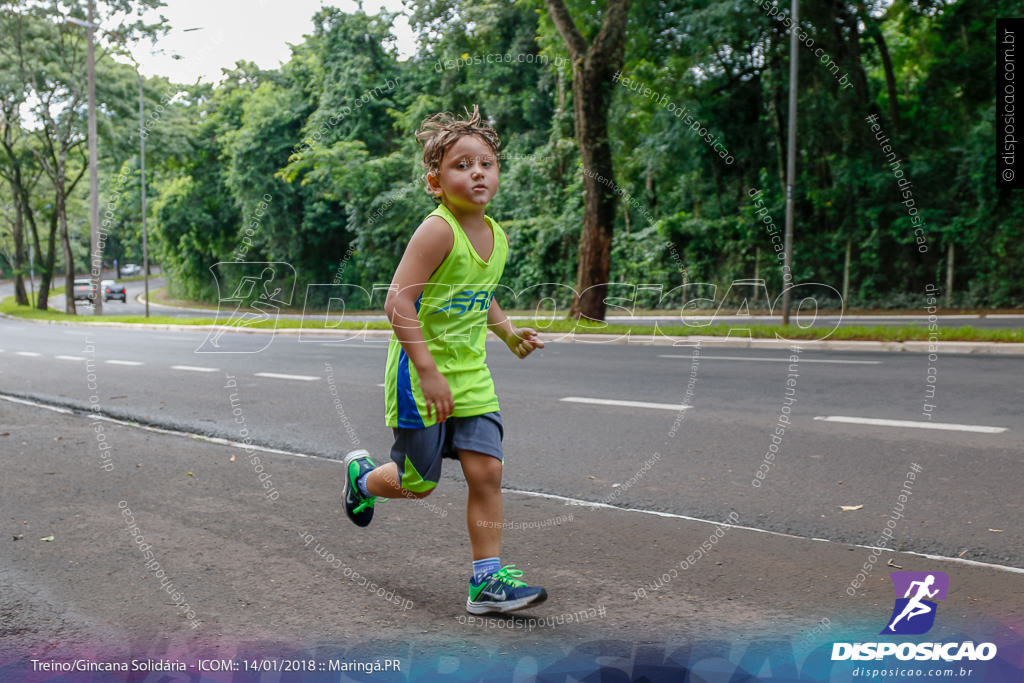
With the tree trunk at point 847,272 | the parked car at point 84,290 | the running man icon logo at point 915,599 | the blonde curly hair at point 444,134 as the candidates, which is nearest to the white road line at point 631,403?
the running man icon logo at point 915,599

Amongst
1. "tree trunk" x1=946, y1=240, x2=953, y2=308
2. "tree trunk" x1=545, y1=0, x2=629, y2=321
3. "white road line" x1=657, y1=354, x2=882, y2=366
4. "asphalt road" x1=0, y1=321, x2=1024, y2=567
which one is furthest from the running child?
"tree trunk" x1=946, y1=240, x2=953, y2=308

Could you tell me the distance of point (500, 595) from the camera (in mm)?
2967

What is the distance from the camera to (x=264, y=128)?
23188 mm

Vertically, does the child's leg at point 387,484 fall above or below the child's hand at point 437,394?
below

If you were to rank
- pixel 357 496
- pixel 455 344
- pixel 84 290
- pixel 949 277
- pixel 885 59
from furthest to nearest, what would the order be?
pixel 84 290 → pixel 885 59 → pixel 949 277 → pixel 357 496 → pixel 455 344

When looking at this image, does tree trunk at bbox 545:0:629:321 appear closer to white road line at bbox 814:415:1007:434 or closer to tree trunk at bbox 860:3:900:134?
tree trunk at bbox 860:3:900:134

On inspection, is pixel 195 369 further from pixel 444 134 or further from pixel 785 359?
pixel 444 134

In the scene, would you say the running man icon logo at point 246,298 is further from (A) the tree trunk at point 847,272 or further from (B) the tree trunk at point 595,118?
(A) the tree trunk at point 847,272

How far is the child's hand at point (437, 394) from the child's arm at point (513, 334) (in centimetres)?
42

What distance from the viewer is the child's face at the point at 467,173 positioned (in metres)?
2.88

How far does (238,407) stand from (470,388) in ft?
18.2

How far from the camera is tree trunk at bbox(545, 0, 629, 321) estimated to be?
1717 centimetres

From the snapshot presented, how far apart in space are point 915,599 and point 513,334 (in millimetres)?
1686

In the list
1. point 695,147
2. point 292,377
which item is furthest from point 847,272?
point 292,377
